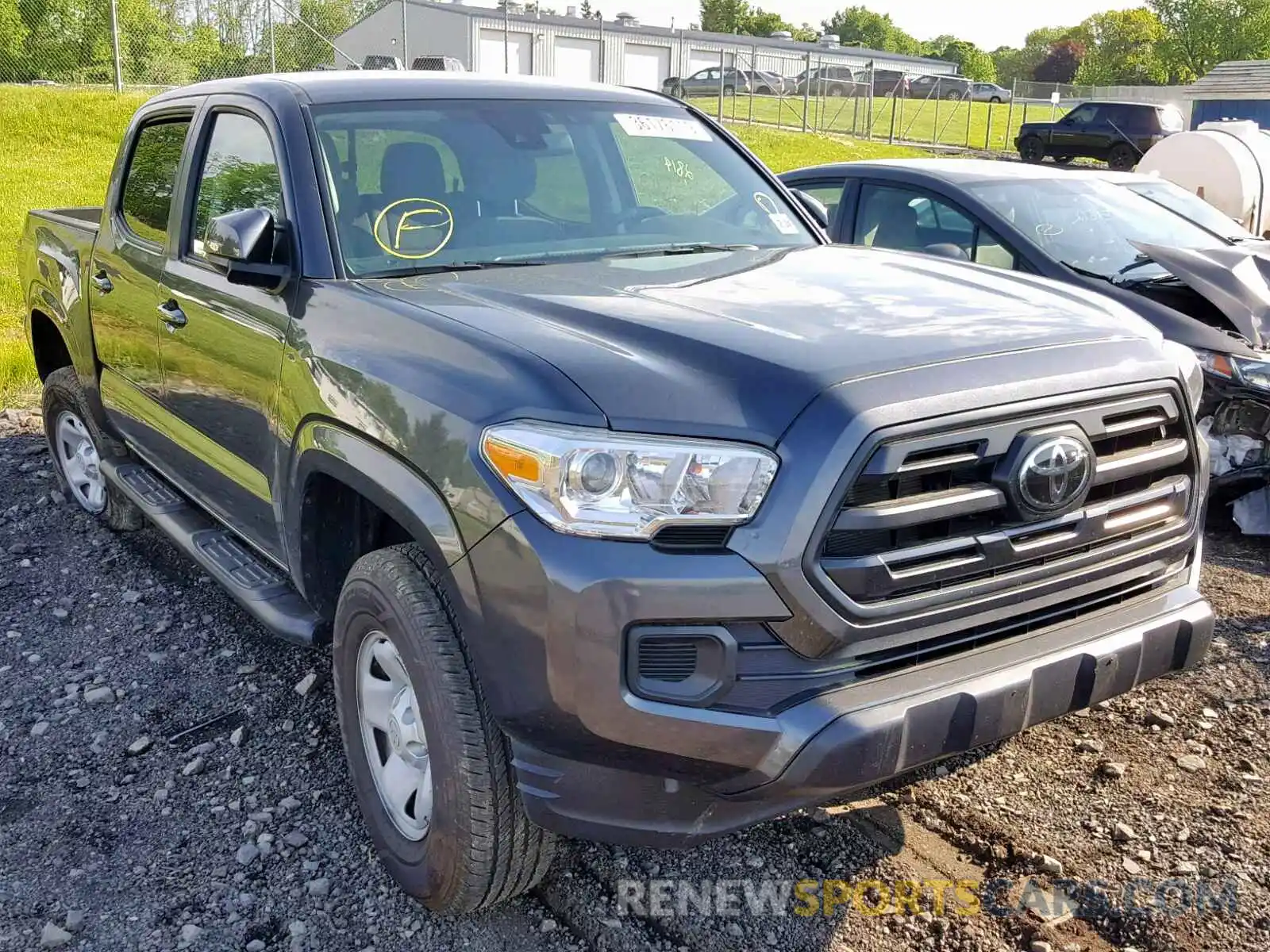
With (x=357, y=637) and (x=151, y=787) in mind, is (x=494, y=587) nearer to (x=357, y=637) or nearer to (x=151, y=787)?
(x=357, y=637)

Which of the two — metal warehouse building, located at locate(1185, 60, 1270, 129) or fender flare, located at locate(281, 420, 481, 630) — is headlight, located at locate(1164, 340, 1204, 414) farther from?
metal warehouse building, located at locate(1185, 60, 1270, 129)

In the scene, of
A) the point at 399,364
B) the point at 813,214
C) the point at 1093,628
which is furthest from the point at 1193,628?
the point at 813,214

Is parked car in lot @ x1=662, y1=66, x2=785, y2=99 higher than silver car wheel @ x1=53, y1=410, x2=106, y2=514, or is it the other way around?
parked car in lot @ x1=662, y1=66, x2=785, y2=99

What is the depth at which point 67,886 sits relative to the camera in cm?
301

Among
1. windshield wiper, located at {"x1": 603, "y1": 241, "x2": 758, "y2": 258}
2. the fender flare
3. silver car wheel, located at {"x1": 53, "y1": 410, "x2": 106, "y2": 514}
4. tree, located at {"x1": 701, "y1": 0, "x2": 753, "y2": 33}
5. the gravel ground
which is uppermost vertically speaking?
tree, located at {"x1": 701, "y1": 0, "x2": 753, "y2": 33}

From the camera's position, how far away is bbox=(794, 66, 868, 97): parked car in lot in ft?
104

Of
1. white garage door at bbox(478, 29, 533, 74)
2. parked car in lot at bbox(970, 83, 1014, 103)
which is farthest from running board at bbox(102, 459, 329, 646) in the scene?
parked car in lot at bbox(970, 83, 1014, 103)

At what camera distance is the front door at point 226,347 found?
3.35 meters

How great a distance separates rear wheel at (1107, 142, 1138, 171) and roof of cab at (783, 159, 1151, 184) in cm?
2219

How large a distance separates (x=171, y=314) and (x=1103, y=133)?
27779 mm

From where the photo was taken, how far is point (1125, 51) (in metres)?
86.6

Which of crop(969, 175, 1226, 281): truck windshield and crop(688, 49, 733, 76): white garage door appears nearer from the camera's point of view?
crop(969, 175, 1226, 281): truck windshield

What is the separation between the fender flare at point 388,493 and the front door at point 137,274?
52.2 inches

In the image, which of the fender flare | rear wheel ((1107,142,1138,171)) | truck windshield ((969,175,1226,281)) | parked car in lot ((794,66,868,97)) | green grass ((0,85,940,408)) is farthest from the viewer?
parked car in lot ((794,66,868,97))
